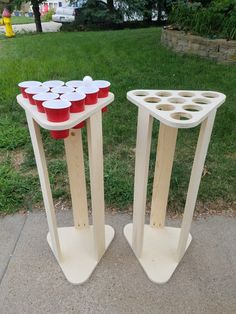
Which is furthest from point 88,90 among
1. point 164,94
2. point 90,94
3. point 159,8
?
point 159,8

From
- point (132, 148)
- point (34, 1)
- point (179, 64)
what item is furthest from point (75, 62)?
point (34, 1)

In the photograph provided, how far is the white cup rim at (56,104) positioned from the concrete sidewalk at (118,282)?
1017 millimetres

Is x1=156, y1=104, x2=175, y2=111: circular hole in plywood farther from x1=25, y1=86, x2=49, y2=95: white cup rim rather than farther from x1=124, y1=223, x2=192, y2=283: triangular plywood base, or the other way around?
x1=124, y1=223, x2=192, y2=283: triangular plywood base

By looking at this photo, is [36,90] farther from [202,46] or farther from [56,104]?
[202,46]

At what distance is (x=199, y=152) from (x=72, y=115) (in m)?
0.61

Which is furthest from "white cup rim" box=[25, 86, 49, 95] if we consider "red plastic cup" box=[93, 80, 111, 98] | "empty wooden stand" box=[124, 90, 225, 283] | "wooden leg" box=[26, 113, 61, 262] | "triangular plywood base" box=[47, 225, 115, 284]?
"triangular plywood base" box=[47, 225, 115, 284]

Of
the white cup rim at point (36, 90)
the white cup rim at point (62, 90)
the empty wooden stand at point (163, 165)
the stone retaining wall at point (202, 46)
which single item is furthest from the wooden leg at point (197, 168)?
the stone retaining wall at point (202, 46)

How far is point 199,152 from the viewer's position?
1.38 metres

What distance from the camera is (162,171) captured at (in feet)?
5.72

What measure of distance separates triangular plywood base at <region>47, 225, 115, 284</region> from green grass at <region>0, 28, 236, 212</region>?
32 cm

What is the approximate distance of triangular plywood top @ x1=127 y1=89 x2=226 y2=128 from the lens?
1160mm

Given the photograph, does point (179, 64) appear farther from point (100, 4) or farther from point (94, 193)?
point (100, 4)

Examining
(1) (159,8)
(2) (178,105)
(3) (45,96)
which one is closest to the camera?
(3) (45,96)

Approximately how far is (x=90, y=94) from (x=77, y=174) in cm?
60
